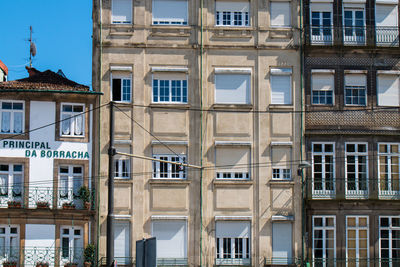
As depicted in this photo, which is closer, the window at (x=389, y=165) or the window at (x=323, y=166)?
the window at (x=323, y=166)

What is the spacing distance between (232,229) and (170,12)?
10994mm

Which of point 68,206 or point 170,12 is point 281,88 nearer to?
point 170,12

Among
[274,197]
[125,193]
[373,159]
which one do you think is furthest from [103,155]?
[373,159]

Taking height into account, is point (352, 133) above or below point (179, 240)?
above

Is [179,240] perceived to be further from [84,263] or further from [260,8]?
[260,8]

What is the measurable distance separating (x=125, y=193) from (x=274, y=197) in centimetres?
710

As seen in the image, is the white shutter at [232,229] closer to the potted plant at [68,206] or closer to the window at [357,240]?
the window at [357,240]

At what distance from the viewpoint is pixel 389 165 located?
34.4 meters

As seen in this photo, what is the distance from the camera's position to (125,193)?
3319 centimetres

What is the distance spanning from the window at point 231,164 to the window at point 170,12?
6.61m

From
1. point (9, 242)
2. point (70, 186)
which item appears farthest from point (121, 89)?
point (9, 242)

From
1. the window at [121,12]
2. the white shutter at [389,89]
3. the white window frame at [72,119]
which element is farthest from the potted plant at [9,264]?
the white shutter at [389,89]

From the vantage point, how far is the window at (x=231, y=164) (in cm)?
3384

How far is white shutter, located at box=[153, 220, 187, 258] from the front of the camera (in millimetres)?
33125
